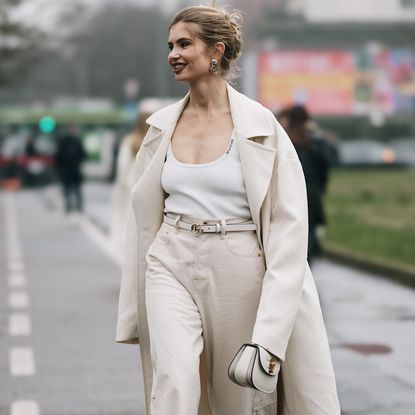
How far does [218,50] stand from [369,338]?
5.45m

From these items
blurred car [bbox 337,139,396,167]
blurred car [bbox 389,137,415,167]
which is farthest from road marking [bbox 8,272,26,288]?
blurred car [bbox 389,137,415,167]

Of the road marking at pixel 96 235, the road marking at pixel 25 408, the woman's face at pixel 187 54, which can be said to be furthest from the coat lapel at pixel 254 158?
the road marking at pixel 96 235

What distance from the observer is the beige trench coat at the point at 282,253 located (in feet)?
13.9

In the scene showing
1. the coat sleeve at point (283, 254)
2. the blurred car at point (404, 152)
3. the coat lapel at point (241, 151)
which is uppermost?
the coat lapel at point (241, 151)

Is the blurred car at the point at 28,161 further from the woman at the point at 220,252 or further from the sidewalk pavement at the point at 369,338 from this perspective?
the woman at the point at 220,252

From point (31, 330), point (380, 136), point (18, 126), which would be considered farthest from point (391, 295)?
point (380, 136)

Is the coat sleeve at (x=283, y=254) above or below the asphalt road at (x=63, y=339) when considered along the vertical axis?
above

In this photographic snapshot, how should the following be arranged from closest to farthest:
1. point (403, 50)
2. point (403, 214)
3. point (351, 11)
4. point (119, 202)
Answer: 1. point (119, 202)
2. point (403, 214)
3. point (403, 50)
4. point (351, 11)

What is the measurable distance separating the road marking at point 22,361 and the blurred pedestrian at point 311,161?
7.14 ft

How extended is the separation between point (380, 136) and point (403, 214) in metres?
42.5

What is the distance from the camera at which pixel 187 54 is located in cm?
447

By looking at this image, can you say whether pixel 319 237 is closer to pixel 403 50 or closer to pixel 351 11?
pixel 403 50

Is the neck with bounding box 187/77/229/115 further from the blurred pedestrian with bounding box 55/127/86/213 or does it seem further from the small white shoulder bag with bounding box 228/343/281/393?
the blurred pedestrian with bounding box 55/127/86/213

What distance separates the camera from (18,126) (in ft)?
185
